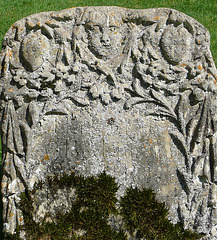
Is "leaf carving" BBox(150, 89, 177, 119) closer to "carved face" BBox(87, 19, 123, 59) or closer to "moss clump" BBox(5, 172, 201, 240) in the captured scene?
"carved face" BBox(87, 19, 123, 59)

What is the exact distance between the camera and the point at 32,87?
132 inches

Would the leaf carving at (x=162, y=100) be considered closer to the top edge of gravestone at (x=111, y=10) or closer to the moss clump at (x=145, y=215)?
the top edge of gravestone at (x=111, y=10)

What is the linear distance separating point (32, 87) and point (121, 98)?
33.1 inches

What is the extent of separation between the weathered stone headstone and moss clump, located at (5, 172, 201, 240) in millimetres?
82

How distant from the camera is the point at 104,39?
3.33 m

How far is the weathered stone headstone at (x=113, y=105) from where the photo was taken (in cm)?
334

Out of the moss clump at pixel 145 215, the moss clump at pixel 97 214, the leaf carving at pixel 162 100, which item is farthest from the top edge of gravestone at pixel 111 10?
the moss clump at pixel 145 215

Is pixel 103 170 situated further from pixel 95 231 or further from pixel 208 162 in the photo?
pixel 208 162

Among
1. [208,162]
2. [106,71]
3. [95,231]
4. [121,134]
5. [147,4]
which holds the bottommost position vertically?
[95,231]

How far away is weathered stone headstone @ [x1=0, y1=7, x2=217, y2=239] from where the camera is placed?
3342mm

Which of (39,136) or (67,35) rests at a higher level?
(67,35)

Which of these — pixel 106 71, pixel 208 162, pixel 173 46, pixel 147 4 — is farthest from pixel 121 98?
pixel 147 4

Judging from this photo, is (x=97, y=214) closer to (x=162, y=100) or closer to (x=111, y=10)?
(x=162, y=100)

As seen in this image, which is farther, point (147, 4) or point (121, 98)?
point (147, 4)
